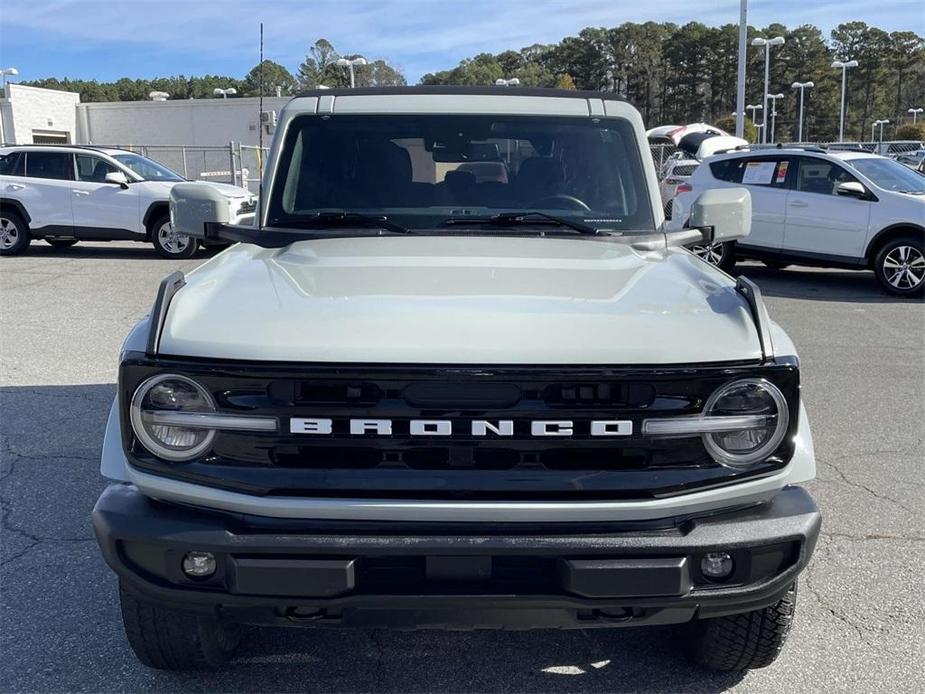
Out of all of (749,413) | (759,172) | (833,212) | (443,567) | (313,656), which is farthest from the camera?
(759,172)

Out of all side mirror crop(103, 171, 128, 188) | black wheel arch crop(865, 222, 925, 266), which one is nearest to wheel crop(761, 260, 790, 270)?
black wheel arch crop(865, 222, 925, 266)

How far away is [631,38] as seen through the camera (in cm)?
9244

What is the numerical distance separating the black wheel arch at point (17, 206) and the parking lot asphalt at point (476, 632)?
26.9 feet

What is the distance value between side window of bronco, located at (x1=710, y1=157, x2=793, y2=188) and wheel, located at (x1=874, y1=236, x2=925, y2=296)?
1.65 metres

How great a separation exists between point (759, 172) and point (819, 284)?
5.81 ft

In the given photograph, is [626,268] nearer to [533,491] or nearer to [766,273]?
[533,491]

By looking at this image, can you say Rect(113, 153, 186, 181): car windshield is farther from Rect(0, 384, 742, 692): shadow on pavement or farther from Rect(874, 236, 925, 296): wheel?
Rect(0, 384, 742, 692): shadow on pavement

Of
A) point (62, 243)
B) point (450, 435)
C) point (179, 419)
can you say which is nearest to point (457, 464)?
point (450, 435)

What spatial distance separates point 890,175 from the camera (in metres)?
11.6

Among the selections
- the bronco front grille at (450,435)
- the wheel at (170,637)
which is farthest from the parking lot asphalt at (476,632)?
the bronco front grille at (450,435)

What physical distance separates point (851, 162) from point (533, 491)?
36.0 ft

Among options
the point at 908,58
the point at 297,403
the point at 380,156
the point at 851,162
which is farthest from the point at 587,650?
the point at 908,58

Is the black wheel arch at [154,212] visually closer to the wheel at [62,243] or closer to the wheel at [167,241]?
the wheel at [167,241]

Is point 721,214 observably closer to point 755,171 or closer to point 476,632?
point 476,632
